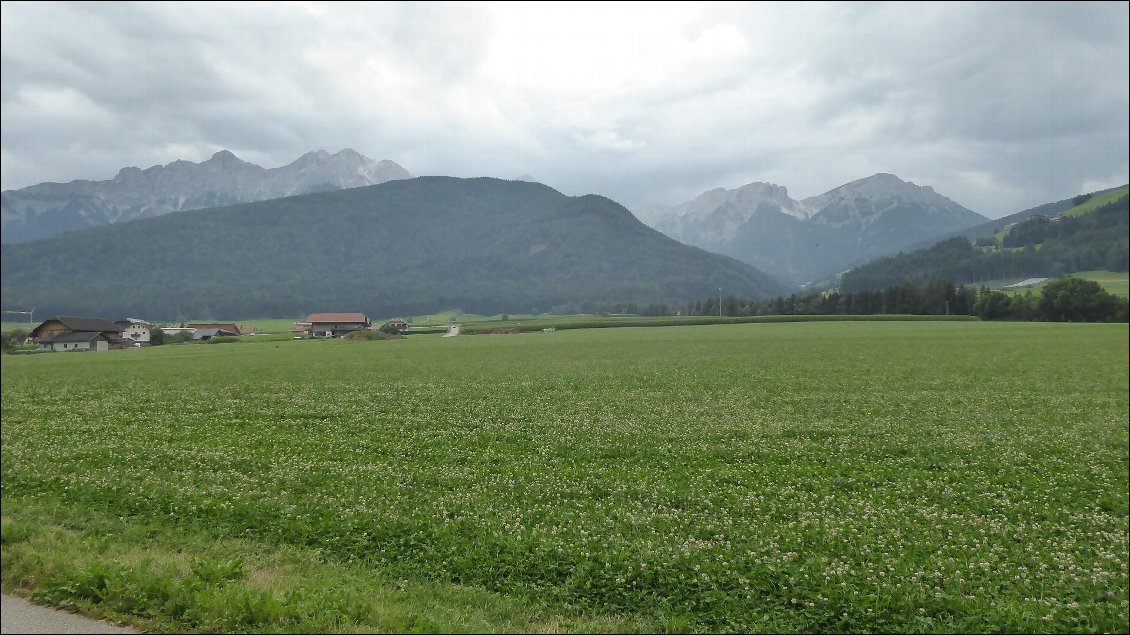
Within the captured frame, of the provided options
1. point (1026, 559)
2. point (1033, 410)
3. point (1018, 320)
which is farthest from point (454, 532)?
point (1018, 320)

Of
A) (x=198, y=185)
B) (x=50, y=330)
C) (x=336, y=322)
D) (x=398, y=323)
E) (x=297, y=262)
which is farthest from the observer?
(x=198, y=185)

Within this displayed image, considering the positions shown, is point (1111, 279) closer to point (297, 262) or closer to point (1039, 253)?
point (1039, 253)

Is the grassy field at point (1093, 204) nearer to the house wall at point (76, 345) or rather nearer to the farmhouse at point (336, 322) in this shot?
the farmhouse at point (336, 322)

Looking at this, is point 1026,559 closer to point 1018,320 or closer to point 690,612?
point 690,612

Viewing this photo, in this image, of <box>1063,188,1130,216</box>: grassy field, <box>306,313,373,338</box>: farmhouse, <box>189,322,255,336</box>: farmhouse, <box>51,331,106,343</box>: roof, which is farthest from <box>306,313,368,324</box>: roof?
<box>1063,188,1130,216</box>: grassy field

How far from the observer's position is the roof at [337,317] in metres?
56.1

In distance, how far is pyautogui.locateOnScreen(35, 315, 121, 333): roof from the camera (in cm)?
5259

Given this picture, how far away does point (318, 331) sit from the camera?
62406 mm

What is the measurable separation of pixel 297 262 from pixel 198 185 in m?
42.8

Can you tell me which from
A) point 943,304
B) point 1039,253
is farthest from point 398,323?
point 943,304

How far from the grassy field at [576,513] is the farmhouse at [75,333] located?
2942cm

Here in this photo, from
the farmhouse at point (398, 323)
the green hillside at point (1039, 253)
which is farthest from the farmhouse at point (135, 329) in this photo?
the green hillside at point (1039, 253)

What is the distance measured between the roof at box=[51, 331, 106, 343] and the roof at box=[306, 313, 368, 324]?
877 inches

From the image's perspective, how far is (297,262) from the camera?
75875mm
